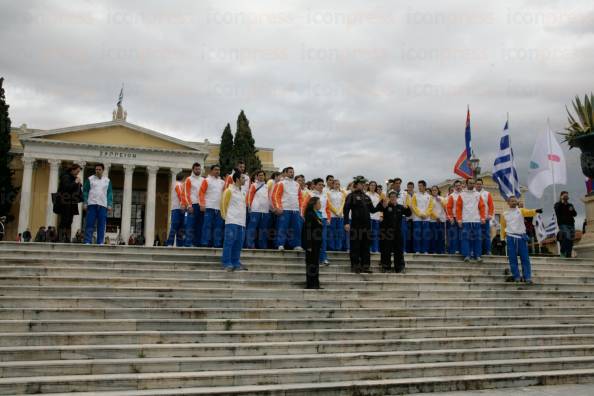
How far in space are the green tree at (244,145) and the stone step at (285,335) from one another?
36.5 metres

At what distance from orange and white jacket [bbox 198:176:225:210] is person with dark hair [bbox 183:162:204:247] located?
0.96 feet

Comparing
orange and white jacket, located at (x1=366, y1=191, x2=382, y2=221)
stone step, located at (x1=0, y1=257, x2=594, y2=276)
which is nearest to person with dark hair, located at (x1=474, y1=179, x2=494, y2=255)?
stone step, located at (x1=0, y1=257, x2=594, y2=276)

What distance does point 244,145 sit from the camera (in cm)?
4528

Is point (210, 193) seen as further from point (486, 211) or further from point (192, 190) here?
point (486, 211)

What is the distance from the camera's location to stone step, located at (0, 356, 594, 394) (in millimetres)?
5590

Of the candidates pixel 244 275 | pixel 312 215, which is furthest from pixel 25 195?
pixel 312 215

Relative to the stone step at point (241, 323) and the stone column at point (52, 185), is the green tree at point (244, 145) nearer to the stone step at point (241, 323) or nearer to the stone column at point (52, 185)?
the stone column at point (52, 185)

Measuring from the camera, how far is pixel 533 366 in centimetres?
734

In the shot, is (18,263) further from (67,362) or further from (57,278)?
(67,362)

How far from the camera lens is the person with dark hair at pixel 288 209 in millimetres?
11258

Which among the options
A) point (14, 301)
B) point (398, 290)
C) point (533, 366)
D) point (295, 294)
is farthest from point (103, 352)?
point (533, 366)

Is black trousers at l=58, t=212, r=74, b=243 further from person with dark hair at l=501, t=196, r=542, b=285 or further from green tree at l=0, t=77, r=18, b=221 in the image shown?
green tree at l=0, t=77, r=18, b=221

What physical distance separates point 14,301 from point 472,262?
366 inches

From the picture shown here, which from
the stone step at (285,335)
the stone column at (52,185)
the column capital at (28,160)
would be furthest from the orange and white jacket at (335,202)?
the column capital at (28,160)
